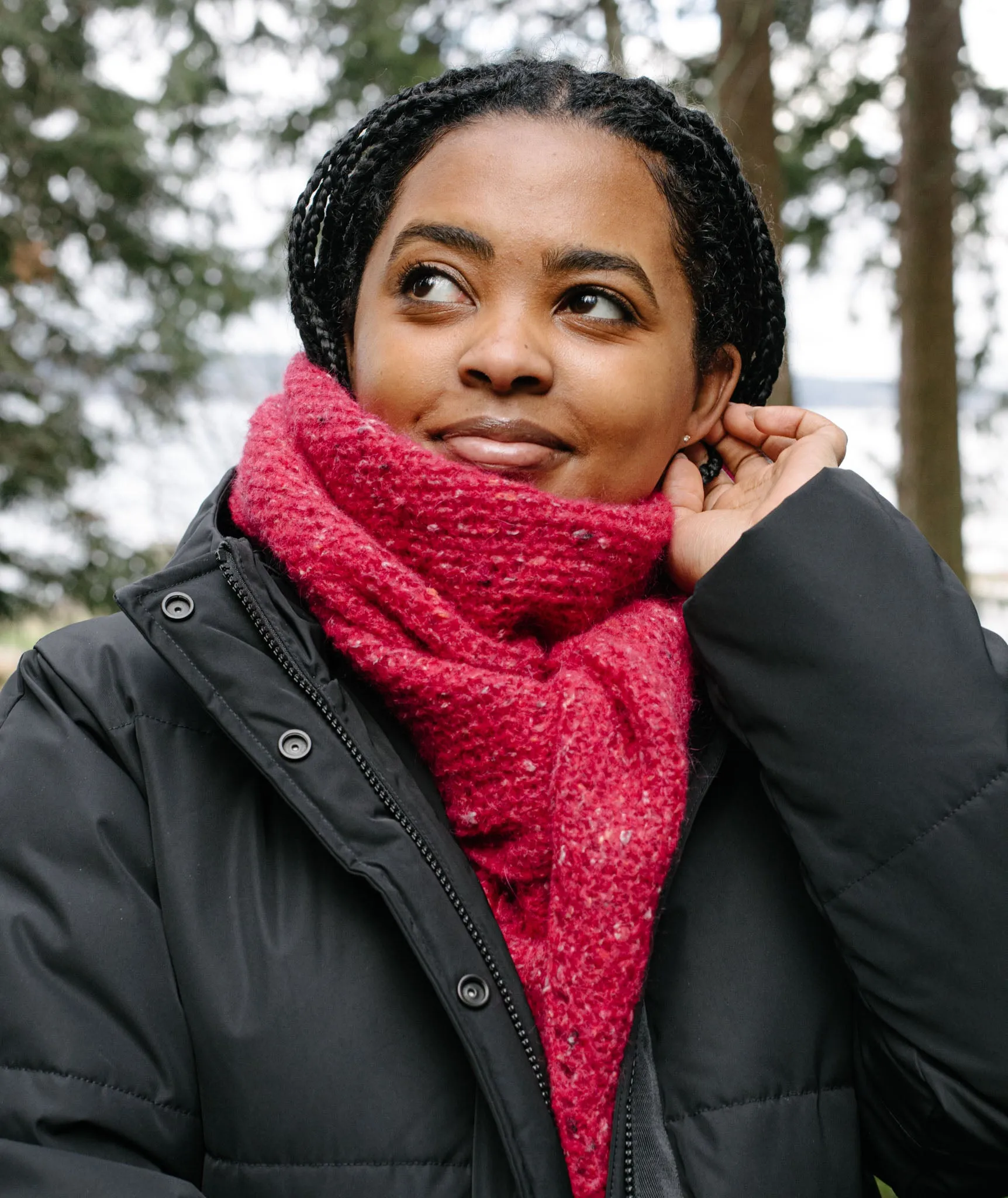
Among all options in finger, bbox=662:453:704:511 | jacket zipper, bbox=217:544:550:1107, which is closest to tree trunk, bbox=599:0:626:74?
finger, bbox=662:453:704:511

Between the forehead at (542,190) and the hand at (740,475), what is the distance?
379mm

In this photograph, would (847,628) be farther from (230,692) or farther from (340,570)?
(230,692)

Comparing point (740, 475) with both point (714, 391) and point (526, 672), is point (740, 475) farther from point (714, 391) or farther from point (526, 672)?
point (526, 672)

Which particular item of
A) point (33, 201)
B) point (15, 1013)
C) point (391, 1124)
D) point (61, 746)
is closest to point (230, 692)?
point (61, 746)

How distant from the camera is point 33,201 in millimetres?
6711

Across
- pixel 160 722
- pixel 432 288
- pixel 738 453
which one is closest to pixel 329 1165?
pixel 160 722

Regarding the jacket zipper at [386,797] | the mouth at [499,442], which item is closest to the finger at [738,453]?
the mouth at [499,442]

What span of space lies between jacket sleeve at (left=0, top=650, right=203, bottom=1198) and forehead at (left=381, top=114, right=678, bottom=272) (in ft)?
3.43

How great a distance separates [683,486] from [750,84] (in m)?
3.41

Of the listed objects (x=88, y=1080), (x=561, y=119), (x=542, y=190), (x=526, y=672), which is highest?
(x=561, y=119)

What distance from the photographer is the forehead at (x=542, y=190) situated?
6.15 ft

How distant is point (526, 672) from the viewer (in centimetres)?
188

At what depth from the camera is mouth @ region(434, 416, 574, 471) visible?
186 centimetres

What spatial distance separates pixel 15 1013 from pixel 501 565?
940 mm
